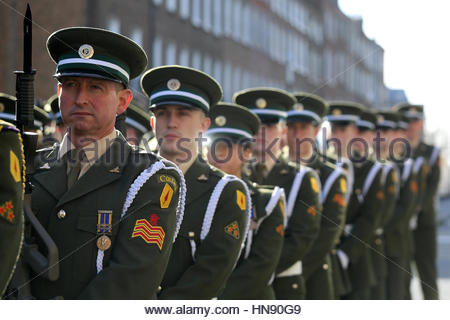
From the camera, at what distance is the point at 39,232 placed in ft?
10.6

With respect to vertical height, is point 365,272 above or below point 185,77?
below

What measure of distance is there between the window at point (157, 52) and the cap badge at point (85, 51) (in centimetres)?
2370

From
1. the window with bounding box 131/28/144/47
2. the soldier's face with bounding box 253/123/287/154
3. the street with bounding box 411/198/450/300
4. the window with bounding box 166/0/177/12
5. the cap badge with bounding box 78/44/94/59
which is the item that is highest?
the window with bounding box 166/0/177/12

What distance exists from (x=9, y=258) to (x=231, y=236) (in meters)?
2.11

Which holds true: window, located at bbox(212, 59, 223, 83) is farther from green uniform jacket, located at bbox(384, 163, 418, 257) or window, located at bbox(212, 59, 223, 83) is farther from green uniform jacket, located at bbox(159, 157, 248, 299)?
green uniform jacket, located at bbox(159, 157, 248, 299)

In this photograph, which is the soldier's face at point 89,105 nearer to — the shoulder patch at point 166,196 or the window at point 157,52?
the shoulder patch at point 166,196

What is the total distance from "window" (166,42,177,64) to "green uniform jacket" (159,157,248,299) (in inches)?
949

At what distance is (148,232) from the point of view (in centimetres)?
336

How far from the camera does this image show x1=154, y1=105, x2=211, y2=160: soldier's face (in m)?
4.62

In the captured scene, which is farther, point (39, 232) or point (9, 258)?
point (39, 232)

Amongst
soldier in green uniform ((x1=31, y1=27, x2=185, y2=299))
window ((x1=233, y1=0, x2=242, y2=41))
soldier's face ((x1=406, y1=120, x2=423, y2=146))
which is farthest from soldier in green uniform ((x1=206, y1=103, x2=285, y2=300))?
window ((x1=233, y1=0, x2=242, y2=41))
